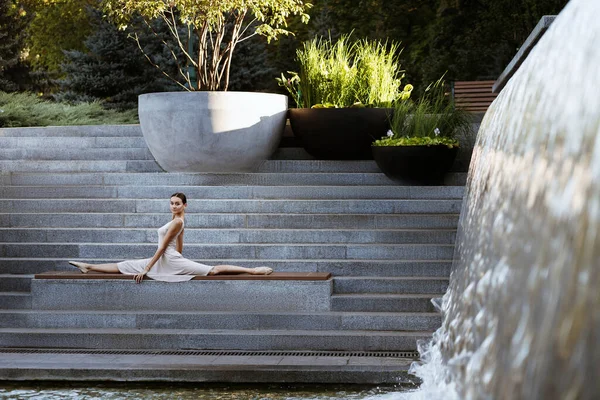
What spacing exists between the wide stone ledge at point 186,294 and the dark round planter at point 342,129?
9.28 feet

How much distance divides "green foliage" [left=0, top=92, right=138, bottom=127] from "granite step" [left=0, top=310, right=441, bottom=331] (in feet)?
21.8

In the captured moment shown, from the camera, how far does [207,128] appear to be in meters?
10.8

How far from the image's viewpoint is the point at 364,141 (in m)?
11.2

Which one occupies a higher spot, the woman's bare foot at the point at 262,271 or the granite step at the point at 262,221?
the granite step at the point at 262,221

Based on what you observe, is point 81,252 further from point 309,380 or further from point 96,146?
point 309,380

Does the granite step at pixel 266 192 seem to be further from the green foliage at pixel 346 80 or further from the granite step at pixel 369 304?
the granite step at pixel 369 304

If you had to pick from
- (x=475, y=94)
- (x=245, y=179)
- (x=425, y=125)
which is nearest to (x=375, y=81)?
(x=425, y=125)

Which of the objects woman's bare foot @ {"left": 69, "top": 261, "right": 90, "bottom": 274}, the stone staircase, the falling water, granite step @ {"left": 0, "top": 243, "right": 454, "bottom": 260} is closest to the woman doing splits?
the stone staircase

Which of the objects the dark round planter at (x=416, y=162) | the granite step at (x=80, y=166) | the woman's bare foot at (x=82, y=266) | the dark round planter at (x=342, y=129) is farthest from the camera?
the granite step at (x=80, y=166)

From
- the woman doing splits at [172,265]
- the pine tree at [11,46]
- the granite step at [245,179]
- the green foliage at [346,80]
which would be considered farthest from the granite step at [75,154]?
the pine tree at [11,46]

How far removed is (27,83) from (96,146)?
593 inches

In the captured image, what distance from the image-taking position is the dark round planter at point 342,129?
36.3 feet

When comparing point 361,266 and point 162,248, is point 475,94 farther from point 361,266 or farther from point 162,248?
point 162,248

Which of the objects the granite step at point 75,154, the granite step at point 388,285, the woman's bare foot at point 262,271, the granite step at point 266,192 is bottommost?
the granite step at point 388,285
